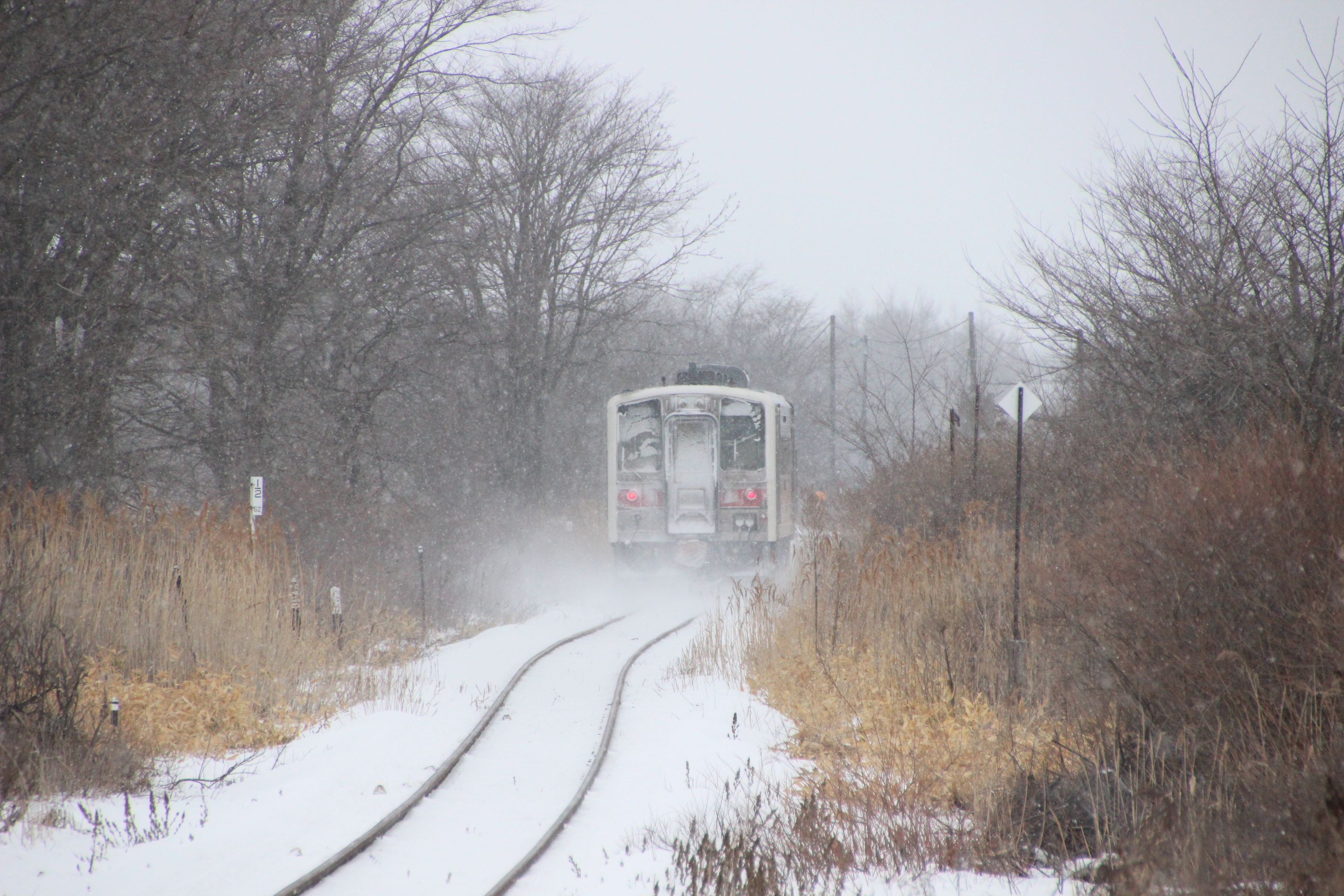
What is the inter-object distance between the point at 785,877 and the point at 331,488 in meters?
9.84

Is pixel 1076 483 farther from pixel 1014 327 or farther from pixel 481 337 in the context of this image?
pixel 481 337

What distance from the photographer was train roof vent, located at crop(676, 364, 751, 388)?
15305 mm

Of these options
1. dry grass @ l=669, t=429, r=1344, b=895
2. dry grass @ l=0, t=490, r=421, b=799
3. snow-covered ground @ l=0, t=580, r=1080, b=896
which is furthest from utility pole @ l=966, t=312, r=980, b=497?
dry grass @ l=0, t=490, r=421, b=799

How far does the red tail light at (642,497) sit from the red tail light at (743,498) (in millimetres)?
943

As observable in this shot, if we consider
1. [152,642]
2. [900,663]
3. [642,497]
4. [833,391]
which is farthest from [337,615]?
[833,391]

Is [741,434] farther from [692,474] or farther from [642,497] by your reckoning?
[642,497]

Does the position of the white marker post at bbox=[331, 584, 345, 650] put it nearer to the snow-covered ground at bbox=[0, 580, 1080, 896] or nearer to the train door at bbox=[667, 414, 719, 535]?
the snow-covered ground at bbox=[0, 580, 1080, 896]

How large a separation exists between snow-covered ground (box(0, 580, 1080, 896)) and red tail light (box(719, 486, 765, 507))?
5967 millimetres

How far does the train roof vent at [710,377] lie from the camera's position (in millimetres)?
15305

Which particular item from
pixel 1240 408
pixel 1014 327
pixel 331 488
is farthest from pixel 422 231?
pixel 1240 408

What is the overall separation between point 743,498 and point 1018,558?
8042mm

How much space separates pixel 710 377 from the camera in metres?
15.5

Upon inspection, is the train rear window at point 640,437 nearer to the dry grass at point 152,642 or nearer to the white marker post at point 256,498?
the dry grass at point 152,642

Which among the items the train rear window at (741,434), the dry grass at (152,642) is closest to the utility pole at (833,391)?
the train rear window at (741,434)
